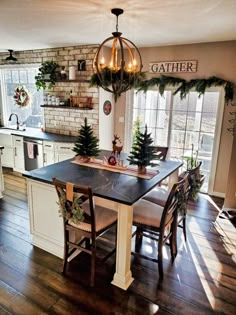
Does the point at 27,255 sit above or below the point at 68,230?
below

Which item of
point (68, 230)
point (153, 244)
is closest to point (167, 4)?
point (68, 230)

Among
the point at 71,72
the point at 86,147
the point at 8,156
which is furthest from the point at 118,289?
the point at 8,156

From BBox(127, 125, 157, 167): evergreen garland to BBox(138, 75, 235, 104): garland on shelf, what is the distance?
2.01 meters

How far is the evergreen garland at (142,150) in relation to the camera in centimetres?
260

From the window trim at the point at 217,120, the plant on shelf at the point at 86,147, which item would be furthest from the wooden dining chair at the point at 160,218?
the window trim at the point at 217,120

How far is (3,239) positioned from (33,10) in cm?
261

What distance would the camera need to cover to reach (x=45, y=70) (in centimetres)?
494

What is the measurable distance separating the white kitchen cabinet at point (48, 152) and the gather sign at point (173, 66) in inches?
91.3

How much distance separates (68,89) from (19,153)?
1.69 m

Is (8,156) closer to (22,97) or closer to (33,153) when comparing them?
(33,153)

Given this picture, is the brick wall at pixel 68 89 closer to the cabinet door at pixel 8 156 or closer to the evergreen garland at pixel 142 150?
the cabinet door at pixel 8 156

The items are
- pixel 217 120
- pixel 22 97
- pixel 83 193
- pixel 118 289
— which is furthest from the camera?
pixel 22 97

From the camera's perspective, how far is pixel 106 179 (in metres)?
2.56

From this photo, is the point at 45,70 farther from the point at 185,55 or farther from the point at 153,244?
the point at 153,244
